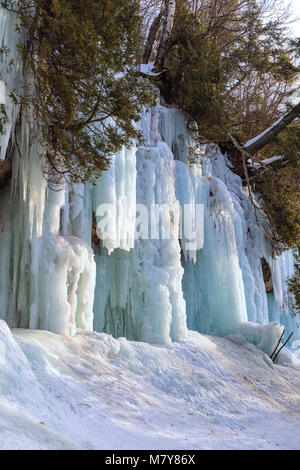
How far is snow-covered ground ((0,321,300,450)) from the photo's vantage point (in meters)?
3.79

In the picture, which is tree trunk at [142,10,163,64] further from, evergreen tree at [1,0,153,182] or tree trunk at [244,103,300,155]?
evergreen tree at [1,0,153,182]

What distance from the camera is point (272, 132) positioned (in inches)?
509

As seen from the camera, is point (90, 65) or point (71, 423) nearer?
point (71, 423)

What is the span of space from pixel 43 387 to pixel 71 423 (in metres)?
0.60

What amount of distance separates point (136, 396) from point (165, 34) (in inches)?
352

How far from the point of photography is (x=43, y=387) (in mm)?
4426

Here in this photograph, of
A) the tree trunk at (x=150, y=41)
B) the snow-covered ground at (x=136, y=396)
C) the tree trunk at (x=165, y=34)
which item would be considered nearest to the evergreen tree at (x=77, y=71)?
the snow-covered ground at (x=136, y=396)

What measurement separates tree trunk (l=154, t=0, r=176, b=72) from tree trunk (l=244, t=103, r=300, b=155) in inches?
126

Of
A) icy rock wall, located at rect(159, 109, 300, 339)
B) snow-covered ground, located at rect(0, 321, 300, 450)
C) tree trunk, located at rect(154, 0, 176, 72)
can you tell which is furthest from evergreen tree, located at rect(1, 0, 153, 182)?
tree trunk, located at rect(154, 0, 176, 72)

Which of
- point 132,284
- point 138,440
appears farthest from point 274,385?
point 138,440

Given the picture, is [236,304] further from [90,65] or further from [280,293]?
[90,65]

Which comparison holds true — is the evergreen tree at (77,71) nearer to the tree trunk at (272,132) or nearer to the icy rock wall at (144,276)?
the icy rock wall at (144,276)

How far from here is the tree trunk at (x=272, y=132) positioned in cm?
1237

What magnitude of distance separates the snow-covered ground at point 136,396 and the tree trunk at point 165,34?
6.87 metres
